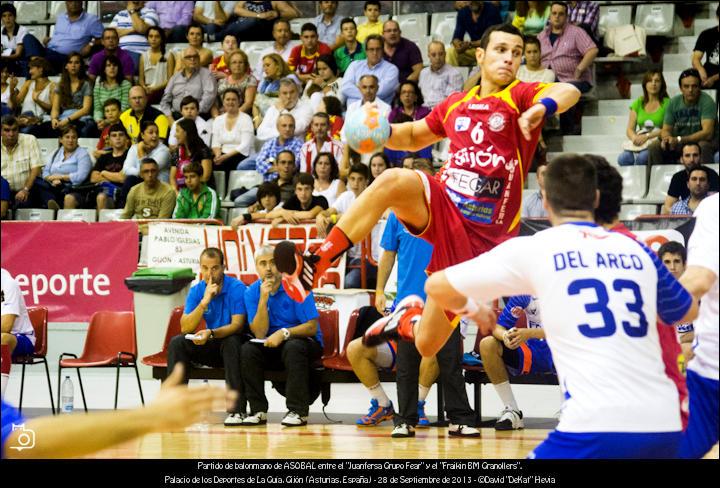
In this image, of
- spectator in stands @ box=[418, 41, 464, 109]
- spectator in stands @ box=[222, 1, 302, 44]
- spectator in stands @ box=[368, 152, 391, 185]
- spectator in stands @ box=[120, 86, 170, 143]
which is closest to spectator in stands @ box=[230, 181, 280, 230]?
spectator in stands @ box=[368, 152, 391, 185]

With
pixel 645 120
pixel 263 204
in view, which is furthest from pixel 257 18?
pixel 645 120

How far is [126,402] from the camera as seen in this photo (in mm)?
10555

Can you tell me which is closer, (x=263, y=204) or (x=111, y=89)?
(x=263, y=204)

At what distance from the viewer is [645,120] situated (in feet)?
44.5

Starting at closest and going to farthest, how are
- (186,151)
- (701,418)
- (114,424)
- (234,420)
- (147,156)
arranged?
(114,424)
(701,418)
(234,420)
(186,151)
(147,156)

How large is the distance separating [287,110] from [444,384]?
6.63 m

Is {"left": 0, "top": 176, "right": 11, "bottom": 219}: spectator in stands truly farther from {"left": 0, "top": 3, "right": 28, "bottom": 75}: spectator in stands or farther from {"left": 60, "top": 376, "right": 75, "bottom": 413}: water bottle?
{"left": 60, "top": 376, "right": 75, "bottom": 413}: water bottle

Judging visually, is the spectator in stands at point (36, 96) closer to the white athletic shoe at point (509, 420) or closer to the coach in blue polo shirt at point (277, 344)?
the coach in blue polo shirt at point (277, 344)

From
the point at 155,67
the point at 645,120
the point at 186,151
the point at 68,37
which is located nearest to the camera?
the point at 645,120

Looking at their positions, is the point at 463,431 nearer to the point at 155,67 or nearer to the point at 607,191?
the point at 607,191

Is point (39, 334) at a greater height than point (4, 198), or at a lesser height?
lesser
